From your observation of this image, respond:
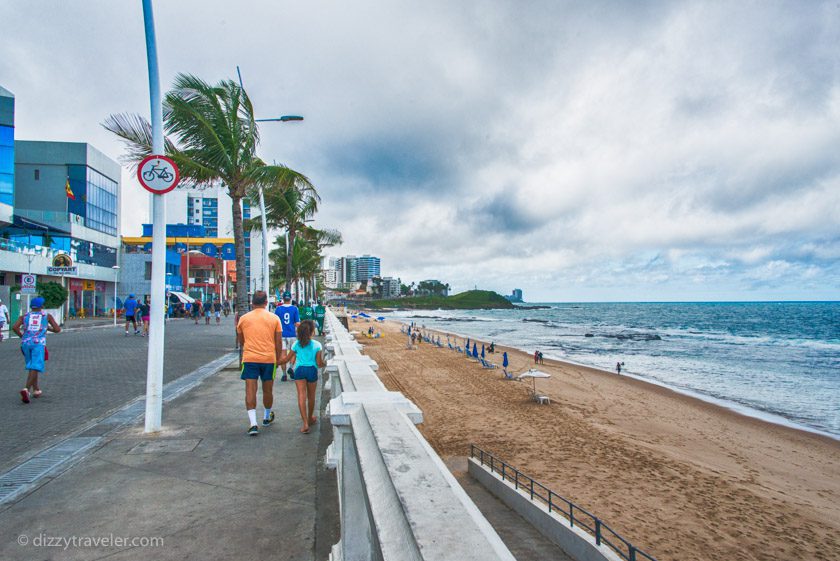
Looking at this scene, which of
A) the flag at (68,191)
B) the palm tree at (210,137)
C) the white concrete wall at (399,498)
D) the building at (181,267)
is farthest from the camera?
the building at (181,267)

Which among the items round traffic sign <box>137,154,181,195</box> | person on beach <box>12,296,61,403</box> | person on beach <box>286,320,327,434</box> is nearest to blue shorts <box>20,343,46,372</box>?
person on beach <box>12,296,61,403</box>

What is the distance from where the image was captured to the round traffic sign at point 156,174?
5.77 m

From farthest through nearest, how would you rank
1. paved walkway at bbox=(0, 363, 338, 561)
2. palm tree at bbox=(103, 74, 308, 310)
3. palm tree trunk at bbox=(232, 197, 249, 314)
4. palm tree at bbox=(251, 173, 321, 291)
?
palm tree at bbox=(251, 173, 321, 291) → palm tree trunk at bbox=(232, 197, 249, 314) → palm tree at bbox=(103, 74, 308, 310) → paved walkway at bbox=(0, 363, 338, 561)

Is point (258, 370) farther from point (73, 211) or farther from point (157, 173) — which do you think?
point (73, 211)

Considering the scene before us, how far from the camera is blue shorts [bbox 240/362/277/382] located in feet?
18.0

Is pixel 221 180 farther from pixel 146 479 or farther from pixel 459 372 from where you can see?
pixel 459 372

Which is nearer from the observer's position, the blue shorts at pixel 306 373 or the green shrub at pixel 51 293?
the blue shorts at pixel 306 373

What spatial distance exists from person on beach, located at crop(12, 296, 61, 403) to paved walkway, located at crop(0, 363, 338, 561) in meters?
3.03

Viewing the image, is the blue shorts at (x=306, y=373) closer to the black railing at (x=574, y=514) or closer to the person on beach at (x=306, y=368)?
the person on beach at (x=306, y=368)

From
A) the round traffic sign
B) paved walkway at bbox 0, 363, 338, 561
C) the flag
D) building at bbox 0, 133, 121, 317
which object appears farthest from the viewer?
the flag

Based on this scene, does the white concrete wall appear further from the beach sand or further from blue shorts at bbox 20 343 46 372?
blue shorts at bbox 20 343 46 372

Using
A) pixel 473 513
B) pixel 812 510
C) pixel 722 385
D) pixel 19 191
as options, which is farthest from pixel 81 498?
pixel 19 191

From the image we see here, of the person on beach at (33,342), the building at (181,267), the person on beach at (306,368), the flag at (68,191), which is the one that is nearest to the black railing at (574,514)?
the person on beach at (306,368)

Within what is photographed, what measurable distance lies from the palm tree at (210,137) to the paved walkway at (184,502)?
22.7 feet
